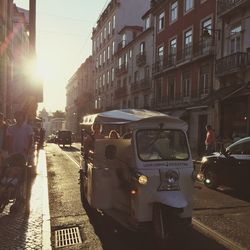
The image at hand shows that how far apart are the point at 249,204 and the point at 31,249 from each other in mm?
5649

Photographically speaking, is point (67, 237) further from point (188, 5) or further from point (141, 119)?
point (188, 5)

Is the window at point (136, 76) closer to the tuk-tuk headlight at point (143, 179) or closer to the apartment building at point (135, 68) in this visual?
the apartment building at point (135, 68)

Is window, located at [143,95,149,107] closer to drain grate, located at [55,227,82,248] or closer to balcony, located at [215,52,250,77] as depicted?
balcony, located at [215,52,250,77]

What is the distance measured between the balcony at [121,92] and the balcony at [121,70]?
1933 mm

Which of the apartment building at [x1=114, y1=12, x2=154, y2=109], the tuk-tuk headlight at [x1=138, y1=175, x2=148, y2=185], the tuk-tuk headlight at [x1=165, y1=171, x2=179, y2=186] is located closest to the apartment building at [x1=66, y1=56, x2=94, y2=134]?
the apartment building at [x1=114, y1=12, x2=154, y2=109]

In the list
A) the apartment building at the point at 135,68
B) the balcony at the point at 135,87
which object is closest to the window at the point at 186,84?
the apartment building at the point at 135,68

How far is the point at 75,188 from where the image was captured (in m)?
11.7

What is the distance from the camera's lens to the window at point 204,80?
29230 millimetres

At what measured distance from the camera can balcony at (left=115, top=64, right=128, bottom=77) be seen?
5144 centimetres

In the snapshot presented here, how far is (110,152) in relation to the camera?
7000 millimetres

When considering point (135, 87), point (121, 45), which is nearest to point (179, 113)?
point (135, 87)

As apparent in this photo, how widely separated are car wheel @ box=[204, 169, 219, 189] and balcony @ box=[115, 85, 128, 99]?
39.7m

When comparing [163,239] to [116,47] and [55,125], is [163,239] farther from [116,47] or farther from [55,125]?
[55,125]

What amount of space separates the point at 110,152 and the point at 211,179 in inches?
216
